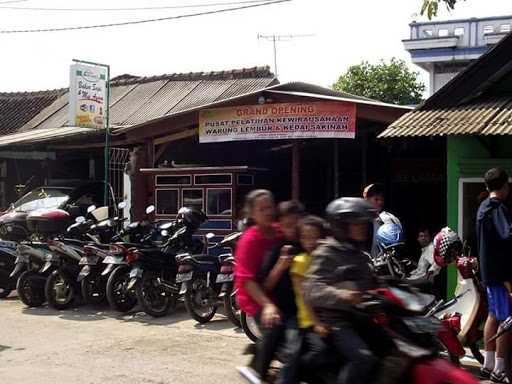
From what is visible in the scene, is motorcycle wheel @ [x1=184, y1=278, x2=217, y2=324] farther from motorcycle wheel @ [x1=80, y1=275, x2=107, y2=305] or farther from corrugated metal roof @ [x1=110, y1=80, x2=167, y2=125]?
corrugated metal roof @ [x1=110, y1=80, x2=167, y2=125]

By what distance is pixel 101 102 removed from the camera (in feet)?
44.9

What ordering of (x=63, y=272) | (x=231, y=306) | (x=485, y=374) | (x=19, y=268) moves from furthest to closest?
(x=19, y=268) → (x=63, y=272) → (x=231, y=306) → (x=485, y=374)

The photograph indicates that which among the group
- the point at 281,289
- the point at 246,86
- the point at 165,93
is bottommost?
the point at 281,289

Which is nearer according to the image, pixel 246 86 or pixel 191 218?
pixel 191 218

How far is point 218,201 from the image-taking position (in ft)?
40.3

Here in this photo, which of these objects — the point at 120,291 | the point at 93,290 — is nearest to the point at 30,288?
the point at 93,290

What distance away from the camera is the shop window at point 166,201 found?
506 inches

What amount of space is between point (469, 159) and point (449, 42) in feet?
57.1

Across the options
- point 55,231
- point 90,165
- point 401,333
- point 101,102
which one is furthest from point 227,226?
point 401,333

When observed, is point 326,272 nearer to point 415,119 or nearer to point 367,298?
point 367,298

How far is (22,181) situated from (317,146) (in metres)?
8.09

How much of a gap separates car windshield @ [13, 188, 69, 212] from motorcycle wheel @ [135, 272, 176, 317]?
4.69m

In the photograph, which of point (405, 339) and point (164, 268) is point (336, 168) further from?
point (405, 339)

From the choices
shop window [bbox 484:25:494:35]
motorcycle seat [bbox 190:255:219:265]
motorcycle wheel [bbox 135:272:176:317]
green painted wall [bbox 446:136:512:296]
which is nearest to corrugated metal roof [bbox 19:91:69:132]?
motorcycle wheel [bbox 135:272:176:317]
